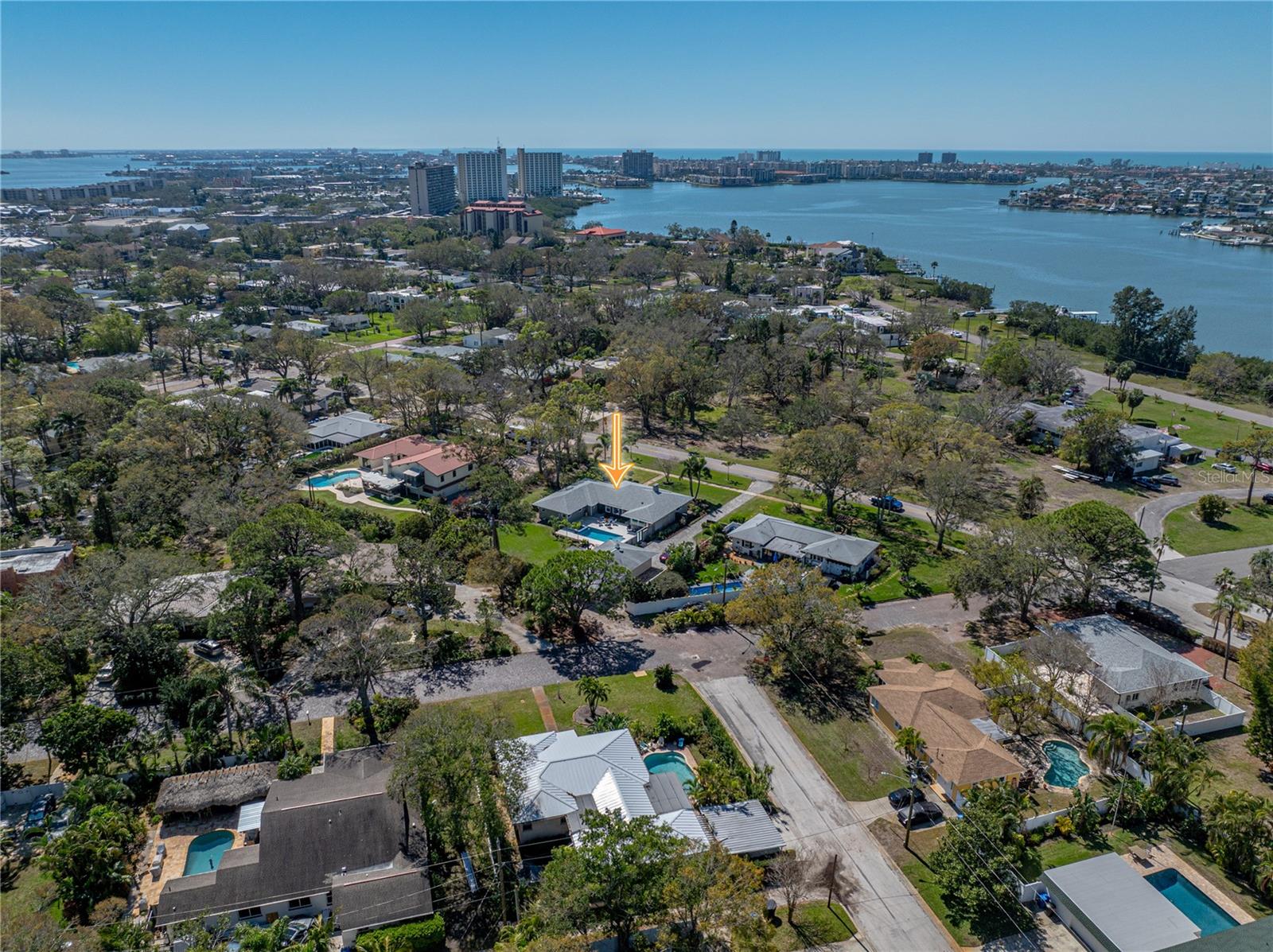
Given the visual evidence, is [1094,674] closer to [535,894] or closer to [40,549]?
[535,894]

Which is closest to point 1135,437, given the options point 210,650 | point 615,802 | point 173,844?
point 615,802

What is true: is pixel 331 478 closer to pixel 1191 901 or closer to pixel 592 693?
pixel 592 693

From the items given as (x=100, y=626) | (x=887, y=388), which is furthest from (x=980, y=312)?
(x=100, y=626)

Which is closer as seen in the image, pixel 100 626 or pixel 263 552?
pixel 100 626

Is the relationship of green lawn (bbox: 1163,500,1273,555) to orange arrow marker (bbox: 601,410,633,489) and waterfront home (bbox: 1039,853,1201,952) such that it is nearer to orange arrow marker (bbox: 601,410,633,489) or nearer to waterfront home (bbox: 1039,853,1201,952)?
waterfront home (bbox: 1039,853,1201,952)

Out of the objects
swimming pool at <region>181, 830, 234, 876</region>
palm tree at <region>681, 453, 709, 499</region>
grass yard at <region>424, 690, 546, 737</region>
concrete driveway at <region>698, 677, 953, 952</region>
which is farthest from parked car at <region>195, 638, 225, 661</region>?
palm tree at <region>681, 453, 709, 499</region>

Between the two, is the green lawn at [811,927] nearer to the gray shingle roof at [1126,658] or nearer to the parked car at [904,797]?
the parked car at [904,797]
